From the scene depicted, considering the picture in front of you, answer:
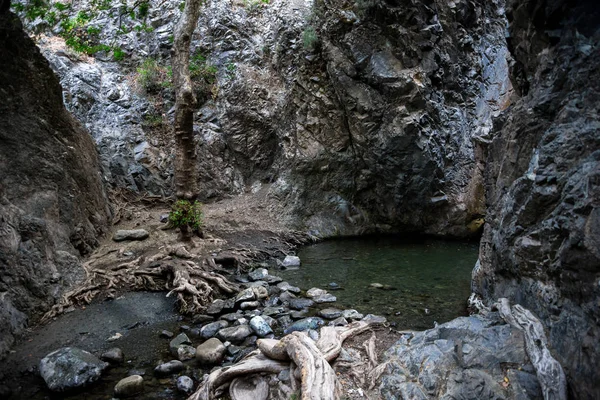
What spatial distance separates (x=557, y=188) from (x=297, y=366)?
2.88 metres

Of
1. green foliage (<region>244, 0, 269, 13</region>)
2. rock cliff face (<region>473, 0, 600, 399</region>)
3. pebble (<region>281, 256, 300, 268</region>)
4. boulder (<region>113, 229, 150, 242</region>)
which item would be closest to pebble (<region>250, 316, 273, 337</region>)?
rock cliff face (<region>473, 0, 600, 399</region>)

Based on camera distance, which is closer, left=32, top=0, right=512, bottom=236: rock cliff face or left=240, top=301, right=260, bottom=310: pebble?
left=240, top=301, right=260, bottom=310: pebble

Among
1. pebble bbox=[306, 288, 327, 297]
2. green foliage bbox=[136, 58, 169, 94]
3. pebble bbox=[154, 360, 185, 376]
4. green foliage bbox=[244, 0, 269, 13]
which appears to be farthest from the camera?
green foliage bbox=[244, 0, 269, 13]

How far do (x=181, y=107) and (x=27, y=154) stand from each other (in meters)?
3.18

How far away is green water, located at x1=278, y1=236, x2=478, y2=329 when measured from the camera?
6395 millimetres

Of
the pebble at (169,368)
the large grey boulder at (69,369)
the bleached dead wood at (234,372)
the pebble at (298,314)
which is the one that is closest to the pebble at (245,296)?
the pebble at (298,314)

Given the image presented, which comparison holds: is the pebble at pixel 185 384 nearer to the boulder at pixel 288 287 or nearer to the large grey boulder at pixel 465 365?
the large grey boulder at pixel 465 365

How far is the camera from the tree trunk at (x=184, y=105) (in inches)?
342

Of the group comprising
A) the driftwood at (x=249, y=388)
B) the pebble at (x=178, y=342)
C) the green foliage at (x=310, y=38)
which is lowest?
the pebble at (x=178, y=342)

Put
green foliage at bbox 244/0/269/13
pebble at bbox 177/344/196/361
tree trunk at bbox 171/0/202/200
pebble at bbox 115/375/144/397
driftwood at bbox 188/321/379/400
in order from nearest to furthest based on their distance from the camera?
driftwood at bbox 188/321/379/400 → pebble at bbox 115/375/144/397 → pebble at bbox 177/344/196/361 → tree trunk at bbox 171/0/202/200 → green foliage at bbox 244/0/269/13

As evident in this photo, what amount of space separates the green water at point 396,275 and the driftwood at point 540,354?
237 cm

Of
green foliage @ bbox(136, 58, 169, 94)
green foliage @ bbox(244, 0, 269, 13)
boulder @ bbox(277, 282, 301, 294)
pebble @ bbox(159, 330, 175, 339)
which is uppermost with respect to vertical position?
green foliage @ bbox(244, 0, 269, 13)

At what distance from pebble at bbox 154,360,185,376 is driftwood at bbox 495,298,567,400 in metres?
3.75

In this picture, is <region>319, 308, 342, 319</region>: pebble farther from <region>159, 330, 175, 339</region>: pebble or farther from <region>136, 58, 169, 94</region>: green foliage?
<region>136, 58, 169, 94</region>: green foliage
